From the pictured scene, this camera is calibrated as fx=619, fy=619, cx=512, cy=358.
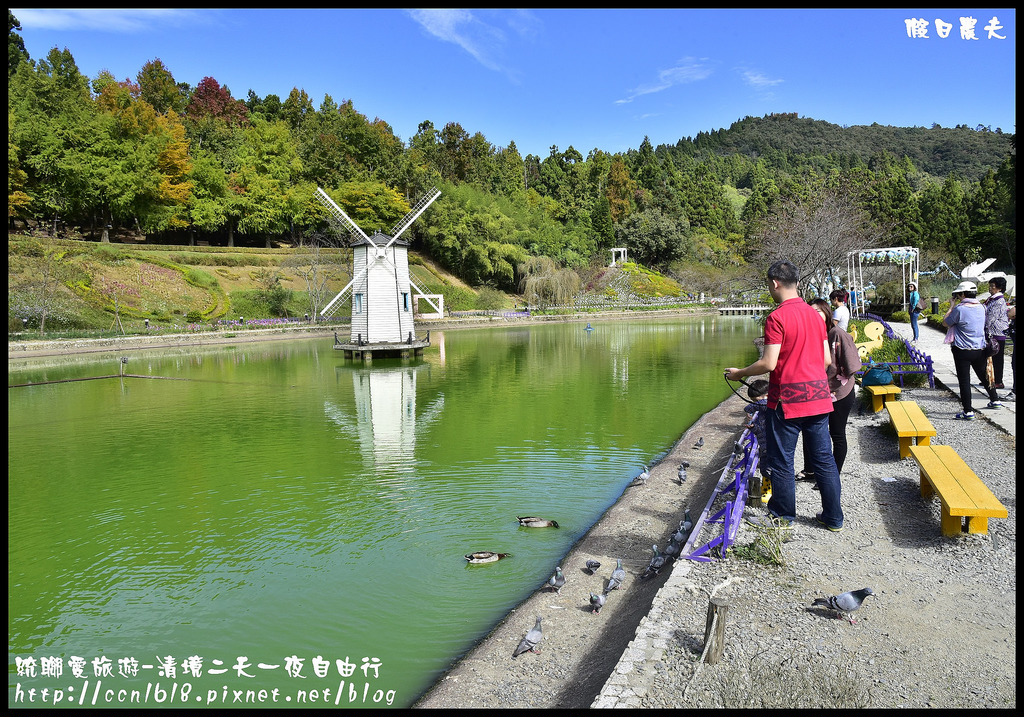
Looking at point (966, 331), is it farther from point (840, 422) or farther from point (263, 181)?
point (263, 181)

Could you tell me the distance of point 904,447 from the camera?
6.71m

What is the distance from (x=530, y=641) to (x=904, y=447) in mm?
4872

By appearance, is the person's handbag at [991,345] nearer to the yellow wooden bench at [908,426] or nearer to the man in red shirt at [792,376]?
the yellow wooden bench at [908,426]

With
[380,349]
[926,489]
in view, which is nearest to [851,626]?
[926,489]

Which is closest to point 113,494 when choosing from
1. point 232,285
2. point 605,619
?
point 605,619

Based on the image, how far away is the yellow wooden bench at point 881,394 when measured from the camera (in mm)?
8773

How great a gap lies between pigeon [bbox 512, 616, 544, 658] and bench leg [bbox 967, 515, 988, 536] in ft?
10.5

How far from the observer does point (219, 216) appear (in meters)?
44.0

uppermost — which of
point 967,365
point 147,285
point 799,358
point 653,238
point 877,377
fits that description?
point 653,238

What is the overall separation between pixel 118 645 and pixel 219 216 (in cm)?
4467

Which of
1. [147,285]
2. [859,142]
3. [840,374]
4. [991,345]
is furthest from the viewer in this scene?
[859,142]

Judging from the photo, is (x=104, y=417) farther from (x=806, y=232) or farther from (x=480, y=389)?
(x=806, y=232)

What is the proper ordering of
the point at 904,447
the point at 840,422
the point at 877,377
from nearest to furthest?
the point at 840,422 < the point at 904,447 < the point at 877,377

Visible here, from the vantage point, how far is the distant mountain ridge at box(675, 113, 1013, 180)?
109125mm
